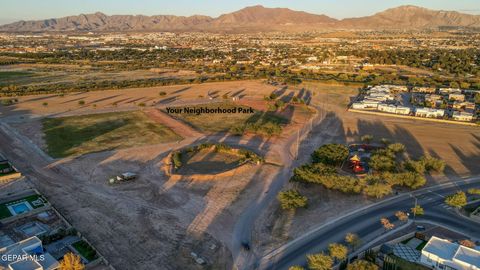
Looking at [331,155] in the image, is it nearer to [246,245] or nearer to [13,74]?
[246,245]

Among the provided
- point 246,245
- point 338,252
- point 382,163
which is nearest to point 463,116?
point 382,163

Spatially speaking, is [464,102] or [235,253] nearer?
[235,253]

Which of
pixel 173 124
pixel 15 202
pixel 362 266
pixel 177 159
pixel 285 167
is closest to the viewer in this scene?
pixel 362 266

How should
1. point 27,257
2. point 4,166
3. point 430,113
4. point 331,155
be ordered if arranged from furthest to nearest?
1. point 430,113
2. point 331,155
3. point 4,166
4. point 27,257

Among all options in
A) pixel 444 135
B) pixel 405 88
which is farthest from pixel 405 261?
pixel 405 88

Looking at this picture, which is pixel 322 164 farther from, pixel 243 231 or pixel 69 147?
pixel 69 147

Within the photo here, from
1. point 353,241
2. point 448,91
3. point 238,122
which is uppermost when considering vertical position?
point 353,241

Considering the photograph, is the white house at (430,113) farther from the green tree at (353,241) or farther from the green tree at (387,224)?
the green tree at (353,241)

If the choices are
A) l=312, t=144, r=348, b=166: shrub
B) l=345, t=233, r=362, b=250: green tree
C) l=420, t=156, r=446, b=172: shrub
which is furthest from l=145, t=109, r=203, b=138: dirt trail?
l=345, t=233, r=362, b=250: green tree
